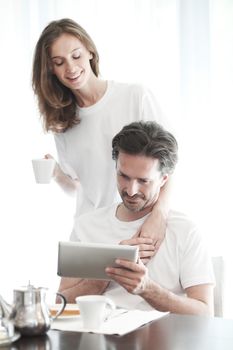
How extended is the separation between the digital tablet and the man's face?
411 mm

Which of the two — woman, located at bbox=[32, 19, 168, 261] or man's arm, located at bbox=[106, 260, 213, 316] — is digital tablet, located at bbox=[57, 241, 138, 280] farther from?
woman, located at bbox=[32, 19, 168, 261]

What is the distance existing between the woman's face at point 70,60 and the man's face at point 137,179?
1.27 feet

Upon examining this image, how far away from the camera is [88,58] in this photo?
262 cm

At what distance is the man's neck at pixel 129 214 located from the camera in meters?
2.42

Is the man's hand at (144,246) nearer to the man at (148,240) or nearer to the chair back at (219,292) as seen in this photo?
the man at (148,240)

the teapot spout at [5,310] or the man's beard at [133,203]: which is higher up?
the man's beard at [133,203]

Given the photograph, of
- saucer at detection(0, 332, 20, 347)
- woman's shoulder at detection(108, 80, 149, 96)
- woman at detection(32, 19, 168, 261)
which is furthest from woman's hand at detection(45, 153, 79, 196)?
saucer at detection(0, 332, 20, 347)

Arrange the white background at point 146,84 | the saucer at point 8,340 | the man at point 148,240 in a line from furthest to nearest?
the white background at point 146,84 < the man at point 148,240 < the saucer at point 8,340

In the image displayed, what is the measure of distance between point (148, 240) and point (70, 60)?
2.41ft

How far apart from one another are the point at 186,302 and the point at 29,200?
5.94 ft

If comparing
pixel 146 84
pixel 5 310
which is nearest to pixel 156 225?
pixel 5 310

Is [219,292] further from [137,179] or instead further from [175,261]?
[137,179]

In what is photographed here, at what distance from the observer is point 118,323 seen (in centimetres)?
183

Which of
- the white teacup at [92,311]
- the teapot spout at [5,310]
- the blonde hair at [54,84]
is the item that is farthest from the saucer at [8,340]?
the blonde hair at [54,84]
